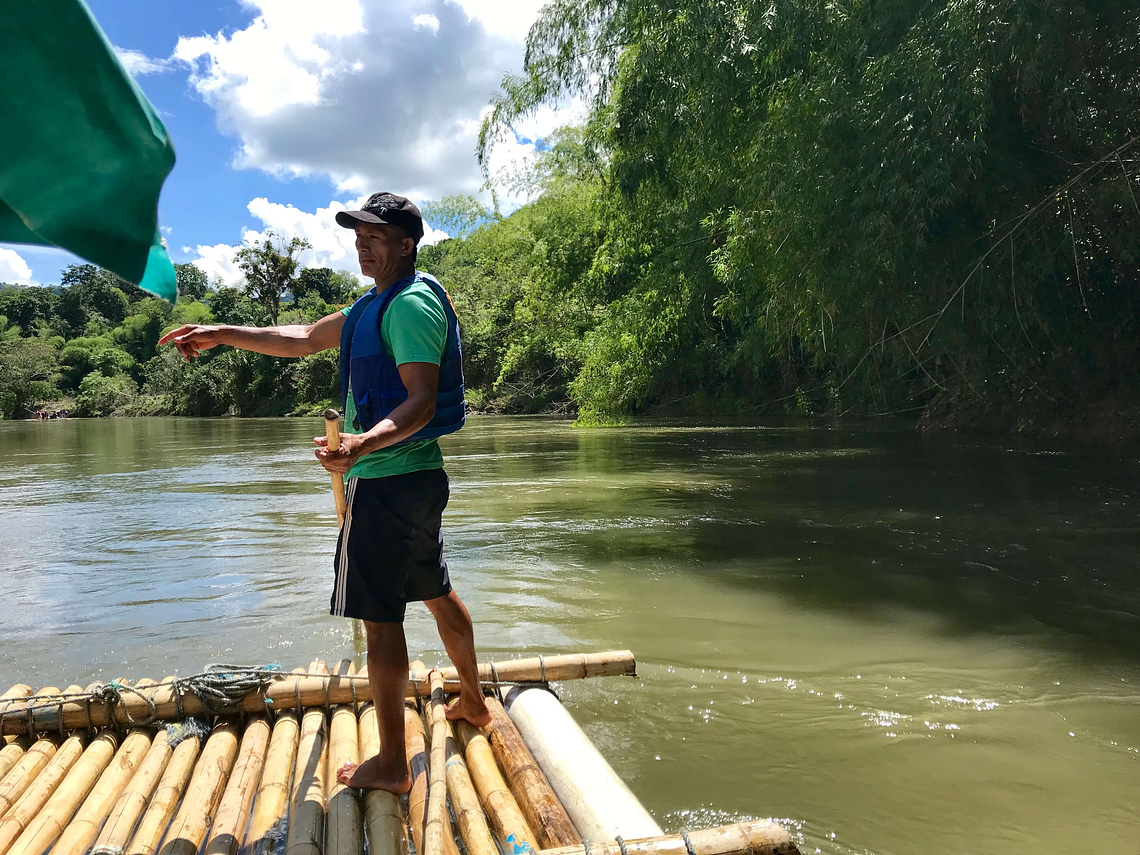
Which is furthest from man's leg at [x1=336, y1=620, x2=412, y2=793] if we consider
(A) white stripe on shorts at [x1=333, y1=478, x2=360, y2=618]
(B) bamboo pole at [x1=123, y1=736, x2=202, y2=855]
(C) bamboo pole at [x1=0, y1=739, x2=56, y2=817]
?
(C) bamboo pole at [x1=0, y1=739, x2=56, y2=817]

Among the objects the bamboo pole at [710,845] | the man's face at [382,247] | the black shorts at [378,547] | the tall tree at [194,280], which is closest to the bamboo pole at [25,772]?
the black shorts at [378,547]

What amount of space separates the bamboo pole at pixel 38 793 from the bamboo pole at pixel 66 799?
2 centimetres

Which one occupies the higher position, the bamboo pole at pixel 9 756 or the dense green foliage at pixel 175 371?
the dense green foliage at pixel 175 371

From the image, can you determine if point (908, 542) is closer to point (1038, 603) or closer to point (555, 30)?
point (1038, 603)

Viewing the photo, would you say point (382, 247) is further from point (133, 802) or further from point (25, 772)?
point (25, 772)

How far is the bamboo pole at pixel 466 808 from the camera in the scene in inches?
83.5

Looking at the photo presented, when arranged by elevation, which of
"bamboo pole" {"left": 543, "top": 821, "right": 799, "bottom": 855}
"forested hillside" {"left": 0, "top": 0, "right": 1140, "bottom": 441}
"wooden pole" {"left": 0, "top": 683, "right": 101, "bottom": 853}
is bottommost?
"wooden pole" {"left": 0, "top": 683, "right": 101, "bottom": 853}

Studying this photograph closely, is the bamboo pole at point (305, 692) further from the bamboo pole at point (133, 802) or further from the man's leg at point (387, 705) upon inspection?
the man's leg at point (387, 705)

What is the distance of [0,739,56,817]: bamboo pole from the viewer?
2.48 m

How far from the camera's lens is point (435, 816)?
216cm

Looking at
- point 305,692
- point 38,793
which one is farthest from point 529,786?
point 38,793

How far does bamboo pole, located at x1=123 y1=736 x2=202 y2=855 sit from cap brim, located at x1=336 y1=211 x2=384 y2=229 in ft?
5.54

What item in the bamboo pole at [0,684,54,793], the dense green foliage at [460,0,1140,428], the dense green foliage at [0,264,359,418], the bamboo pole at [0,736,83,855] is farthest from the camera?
the dense green foliage at [0,264,359,418]

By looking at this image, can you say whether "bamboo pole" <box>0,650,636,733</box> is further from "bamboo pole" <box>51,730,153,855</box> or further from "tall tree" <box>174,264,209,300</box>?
"tall tree" <box>174,264,209,300</box>
